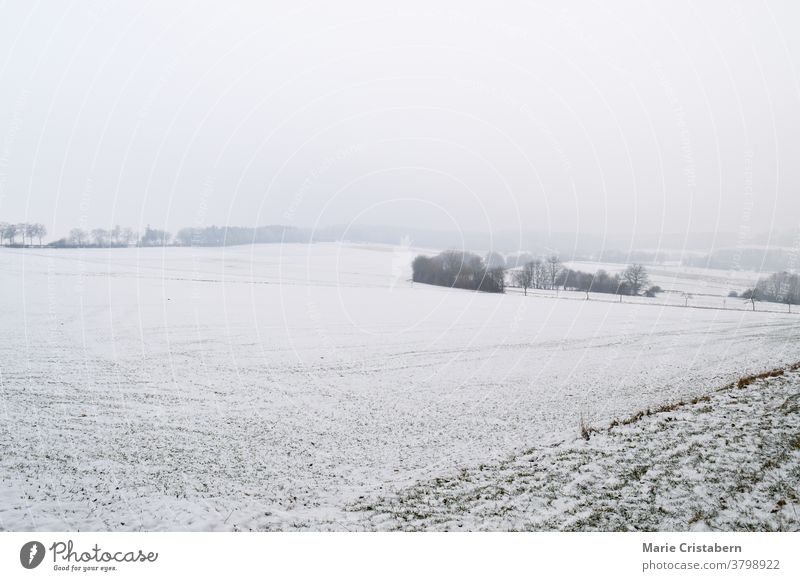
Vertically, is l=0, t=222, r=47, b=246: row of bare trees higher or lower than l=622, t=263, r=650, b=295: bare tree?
lower

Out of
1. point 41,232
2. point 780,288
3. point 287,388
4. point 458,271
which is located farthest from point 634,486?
point 458,271

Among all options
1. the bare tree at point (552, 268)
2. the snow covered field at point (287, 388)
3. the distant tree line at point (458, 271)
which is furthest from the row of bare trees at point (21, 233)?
the bare tree at point (552, 268)

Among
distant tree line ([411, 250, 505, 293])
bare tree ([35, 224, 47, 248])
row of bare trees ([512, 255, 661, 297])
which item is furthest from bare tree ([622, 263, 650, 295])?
bare tree ([35, 224, 47, 248])

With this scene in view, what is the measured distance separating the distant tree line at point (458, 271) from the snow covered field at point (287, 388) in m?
2.49

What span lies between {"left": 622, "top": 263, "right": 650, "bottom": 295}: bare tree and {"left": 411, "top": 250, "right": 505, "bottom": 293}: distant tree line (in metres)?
12.4

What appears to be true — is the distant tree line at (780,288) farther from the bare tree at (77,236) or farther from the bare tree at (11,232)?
the bare tree at (77,236)

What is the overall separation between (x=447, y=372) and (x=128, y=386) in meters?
14.1

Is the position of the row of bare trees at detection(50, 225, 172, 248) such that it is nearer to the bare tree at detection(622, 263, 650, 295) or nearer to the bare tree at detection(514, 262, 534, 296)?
the bare tree at detection(514, 262, 534, 296)

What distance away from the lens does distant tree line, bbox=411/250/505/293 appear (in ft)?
140
